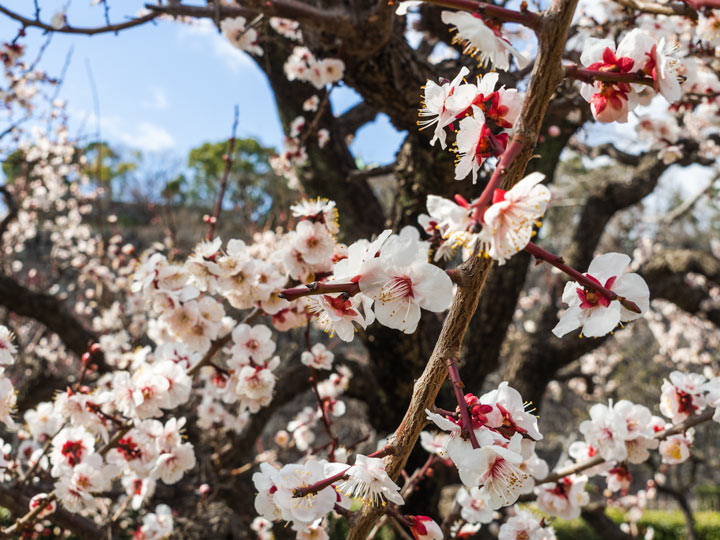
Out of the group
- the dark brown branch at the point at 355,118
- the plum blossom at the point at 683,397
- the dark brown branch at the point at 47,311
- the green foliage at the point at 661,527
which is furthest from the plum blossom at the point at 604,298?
the green foliage at the point at 661,527

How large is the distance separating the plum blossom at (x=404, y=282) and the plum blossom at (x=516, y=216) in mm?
93

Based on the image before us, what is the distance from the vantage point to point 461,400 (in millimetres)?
729

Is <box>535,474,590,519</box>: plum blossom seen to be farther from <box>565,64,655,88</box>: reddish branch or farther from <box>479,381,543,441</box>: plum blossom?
<box>565,64,655,88</box>: reddish branch

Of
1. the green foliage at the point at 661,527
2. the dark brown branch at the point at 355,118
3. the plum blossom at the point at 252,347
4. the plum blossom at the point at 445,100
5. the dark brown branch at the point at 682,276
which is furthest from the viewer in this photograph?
the green foliage at the point at 661,527

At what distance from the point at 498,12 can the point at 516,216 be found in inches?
11.3

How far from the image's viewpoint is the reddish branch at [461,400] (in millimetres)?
712

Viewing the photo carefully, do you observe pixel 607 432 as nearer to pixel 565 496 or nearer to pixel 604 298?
pixel 565 496

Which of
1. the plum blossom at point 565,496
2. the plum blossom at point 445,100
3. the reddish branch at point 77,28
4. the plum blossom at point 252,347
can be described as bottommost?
the plum blossom at point 565,496

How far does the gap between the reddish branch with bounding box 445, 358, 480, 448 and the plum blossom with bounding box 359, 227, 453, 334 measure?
8cm

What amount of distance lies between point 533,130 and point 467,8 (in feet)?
0.66

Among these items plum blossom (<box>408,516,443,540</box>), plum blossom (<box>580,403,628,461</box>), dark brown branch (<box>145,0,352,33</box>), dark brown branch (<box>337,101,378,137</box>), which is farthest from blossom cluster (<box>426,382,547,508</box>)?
dark brown branch (<box>337,101,378,137</box>)

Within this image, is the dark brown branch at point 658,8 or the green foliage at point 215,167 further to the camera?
the green foliage at point 215,167

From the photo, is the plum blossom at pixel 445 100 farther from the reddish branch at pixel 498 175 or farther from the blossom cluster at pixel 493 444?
the blossom cluster at pixel 493 444

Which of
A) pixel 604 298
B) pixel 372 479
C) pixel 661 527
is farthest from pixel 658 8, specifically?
pixel 661 527
